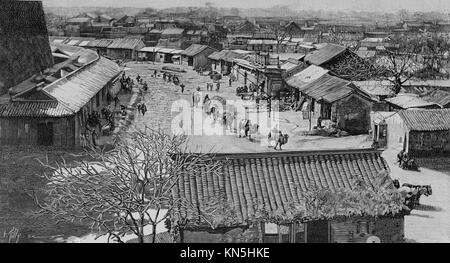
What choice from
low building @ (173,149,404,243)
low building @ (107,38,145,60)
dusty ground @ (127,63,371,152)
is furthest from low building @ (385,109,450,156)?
low building @ (107,38,145,60)

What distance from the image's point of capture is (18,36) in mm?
18594

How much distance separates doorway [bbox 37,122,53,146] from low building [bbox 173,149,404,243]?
17.9 ft

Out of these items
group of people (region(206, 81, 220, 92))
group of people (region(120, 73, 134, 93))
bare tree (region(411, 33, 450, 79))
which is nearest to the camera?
group of people (region(120, 73, 134, 93))

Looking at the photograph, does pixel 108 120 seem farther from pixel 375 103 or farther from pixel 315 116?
pixel 375 103

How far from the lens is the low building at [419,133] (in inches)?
572

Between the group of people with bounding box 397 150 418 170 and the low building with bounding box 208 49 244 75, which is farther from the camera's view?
the low building with bounding box 208 49 244 75

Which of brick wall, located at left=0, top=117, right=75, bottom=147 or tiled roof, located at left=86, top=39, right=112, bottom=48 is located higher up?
tiled roof, located at left=86, top=39, right=112, bottom=48

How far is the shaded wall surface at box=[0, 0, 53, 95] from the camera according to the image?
→ 17.3m

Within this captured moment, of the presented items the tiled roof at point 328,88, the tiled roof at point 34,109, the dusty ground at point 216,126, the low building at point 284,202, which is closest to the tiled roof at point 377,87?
the tiled roof at point 328,88

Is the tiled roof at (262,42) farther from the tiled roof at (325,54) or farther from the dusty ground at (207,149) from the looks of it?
the dusty ground at (207,149)

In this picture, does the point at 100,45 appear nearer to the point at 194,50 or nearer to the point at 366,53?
the point at 194,50

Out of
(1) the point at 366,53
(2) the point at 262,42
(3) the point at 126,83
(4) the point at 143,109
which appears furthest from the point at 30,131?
(1) the point at 366,53

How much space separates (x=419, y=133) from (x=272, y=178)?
20.8ft

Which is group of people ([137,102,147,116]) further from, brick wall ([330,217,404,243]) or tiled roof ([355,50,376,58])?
tiled roof ([355,50,376,58])
